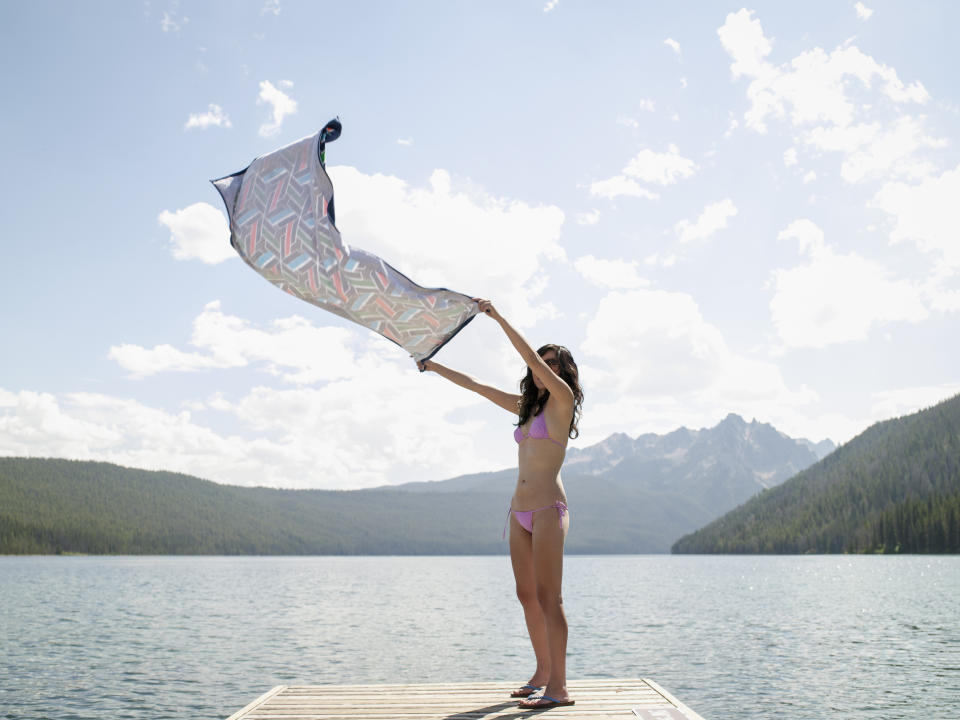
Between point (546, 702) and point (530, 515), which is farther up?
point (530, 515)

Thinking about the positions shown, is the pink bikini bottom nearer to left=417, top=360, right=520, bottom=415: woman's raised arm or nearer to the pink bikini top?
the pink bikini top

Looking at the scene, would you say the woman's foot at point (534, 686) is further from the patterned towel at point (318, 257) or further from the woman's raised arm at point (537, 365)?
the patterned towel at point (318, 257)

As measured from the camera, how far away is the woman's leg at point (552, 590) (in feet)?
24.9

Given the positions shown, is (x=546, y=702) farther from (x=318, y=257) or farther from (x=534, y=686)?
A: (x=318, y=257)

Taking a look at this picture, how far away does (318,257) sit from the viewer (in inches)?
300

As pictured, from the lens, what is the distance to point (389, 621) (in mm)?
47094

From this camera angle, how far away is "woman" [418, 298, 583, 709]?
7578 mm

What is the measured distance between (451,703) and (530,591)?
1.32 m

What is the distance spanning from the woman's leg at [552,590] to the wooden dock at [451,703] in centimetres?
29

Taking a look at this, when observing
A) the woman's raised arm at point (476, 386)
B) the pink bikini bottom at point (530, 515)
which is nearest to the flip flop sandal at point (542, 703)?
the pink bikini bottom at point (530, 515)

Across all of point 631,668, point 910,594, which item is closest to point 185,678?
point 631,668

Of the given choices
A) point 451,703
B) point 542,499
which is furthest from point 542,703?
point 542,499

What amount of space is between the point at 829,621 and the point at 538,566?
4220 centimetres

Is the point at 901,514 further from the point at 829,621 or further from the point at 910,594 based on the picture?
the point at 829,621
